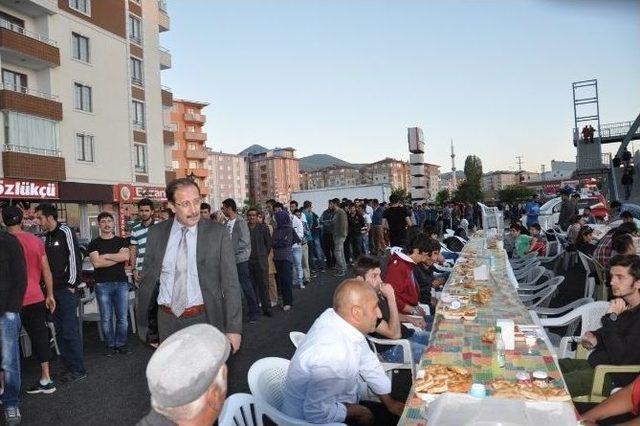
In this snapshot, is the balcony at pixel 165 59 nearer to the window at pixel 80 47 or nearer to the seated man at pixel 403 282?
the window at pixel 80 47

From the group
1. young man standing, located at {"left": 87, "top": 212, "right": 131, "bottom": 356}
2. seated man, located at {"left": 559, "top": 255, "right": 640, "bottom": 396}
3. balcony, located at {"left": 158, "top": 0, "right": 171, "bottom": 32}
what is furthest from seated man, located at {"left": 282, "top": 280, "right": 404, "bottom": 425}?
balcony, located at {"left": 158, "top": 0, "right": 171, "bottom": 32}

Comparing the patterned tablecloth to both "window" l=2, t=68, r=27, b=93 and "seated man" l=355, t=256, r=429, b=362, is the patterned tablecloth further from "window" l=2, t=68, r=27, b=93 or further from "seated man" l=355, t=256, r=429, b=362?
"window" l=2, t=68, r=27, b=93

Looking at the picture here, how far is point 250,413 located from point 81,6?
2844cm

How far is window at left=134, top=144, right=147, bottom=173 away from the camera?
98.1 ft

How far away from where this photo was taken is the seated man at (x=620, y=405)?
9.29 ft

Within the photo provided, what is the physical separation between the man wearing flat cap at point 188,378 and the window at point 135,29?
3197cm

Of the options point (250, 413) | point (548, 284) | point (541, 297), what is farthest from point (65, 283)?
point (548, 284)

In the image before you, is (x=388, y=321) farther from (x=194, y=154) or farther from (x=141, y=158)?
(x=194, y=154)

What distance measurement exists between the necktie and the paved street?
1.56 feet

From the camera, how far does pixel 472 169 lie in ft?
311

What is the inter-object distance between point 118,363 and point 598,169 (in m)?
42.4

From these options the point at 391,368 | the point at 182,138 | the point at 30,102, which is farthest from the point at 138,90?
the point at 182,138

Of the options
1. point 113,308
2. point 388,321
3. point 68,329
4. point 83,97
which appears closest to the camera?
point 388,321

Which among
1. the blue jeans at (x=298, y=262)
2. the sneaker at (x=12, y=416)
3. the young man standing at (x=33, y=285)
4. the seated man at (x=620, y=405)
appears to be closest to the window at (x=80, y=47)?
the blue jeans at (x=298, y=262)
